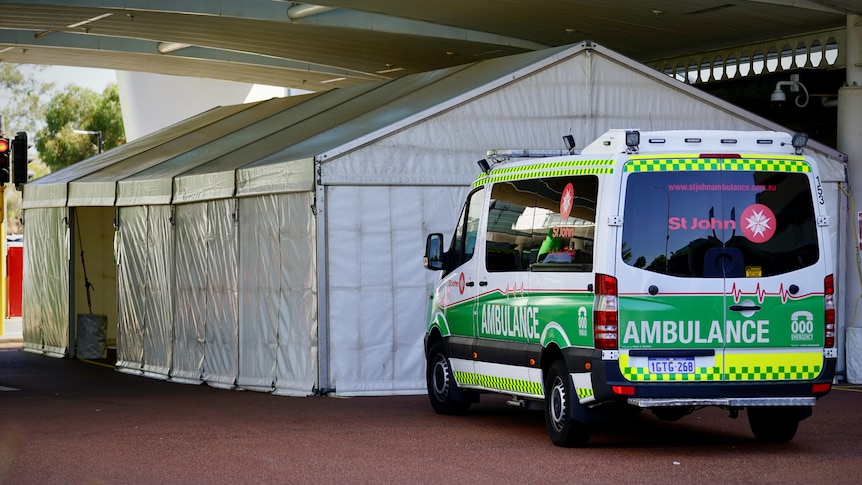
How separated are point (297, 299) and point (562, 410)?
5566mm

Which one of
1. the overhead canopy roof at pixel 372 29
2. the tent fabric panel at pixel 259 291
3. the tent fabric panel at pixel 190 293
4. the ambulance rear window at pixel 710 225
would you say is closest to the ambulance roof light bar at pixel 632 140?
the ambulance rear window at pixel 710 225

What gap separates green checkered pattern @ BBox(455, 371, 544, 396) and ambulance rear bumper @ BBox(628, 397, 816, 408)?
129 centimetres

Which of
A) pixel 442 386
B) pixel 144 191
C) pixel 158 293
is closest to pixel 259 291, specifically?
pixel 158 293

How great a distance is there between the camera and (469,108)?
16641 mm

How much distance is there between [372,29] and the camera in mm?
25578

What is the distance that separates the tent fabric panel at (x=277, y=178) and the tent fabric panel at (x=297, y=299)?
12cm

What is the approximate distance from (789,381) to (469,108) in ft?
22.1

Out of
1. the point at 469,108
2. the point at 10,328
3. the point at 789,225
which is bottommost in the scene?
the point at 10,328

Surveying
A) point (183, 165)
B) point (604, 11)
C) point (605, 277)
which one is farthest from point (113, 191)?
point (605, 277)

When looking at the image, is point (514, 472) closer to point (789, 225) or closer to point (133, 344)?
point (789, 225)

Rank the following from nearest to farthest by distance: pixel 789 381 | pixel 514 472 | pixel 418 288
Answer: pixel 514 472, pixel 789 381, pixel 418 288

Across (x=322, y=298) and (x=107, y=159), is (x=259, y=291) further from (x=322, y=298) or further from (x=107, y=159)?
(x=107, y=159)

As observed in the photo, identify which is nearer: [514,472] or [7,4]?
[514,472]

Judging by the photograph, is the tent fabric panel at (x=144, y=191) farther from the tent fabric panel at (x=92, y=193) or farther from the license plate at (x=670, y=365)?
the license plate at (x=670, y=365)
